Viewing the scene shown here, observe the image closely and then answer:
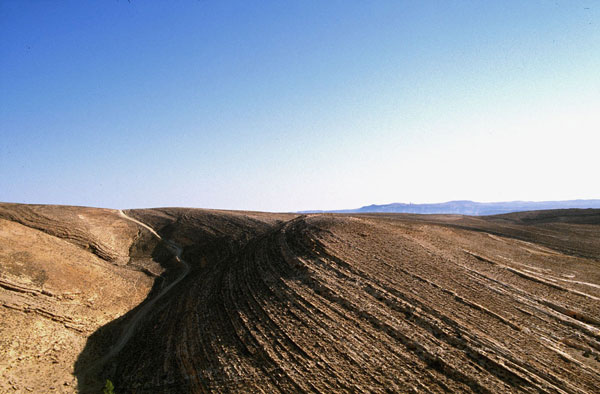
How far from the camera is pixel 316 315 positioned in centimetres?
1245

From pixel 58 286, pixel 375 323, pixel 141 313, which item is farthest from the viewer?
pixel 141 313

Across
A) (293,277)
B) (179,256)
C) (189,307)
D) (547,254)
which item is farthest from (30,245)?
(547,254)

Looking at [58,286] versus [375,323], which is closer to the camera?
[375,323]

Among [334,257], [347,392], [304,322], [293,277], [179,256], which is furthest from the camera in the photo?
[179,256]

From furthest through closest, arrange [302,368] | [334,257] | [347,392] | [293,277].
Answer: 1. [334,257]
2. [293,277]
3. [302,368]
4. [347,392]

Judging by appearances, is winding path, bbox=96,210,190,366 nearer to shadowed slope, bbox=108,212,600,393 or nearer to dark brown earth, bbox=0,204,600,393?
dark brown earth, bbox=0,204,600,393

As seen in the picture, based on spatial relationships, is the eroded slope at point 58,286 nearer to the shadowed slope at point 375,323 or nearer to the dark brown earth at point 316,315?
the dark brown earth at point 316,315

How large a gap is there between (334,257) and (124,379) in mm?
10166

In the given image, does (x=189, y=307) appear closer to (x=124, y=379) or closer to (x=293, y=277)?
(x=124, y=379)

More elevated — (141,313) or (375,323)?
(375,323)

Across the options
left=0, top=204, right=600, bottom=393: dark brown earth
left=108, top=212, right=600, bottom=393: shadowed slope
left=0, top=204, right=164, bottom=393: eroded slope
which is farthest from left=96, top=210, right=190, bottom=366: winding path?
left=108, top=212, right=600, bottom=393: shadowed slope

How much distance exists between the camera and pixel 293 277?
15.5 m

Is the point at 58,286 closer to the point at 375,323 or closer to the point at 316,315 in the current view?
the point at 316,315

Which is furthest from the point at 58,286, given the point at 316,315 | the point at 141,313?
the point at 316,315
